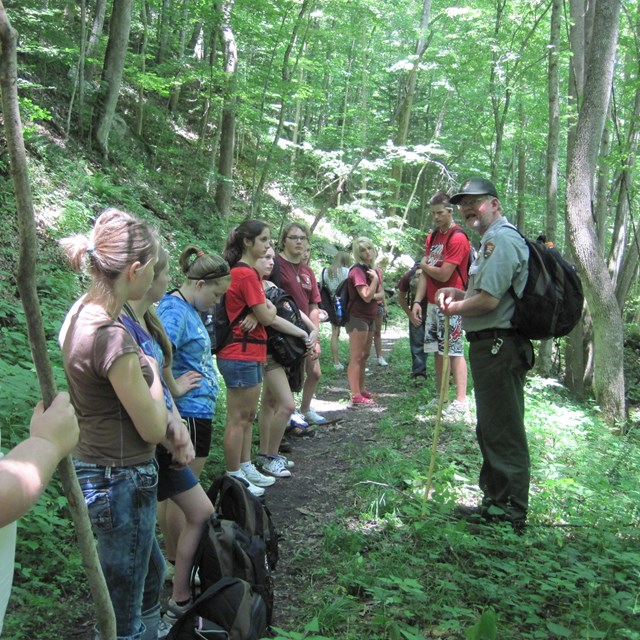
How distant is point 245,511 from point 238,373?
1.52m

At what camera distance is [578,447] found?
A: 6.36m

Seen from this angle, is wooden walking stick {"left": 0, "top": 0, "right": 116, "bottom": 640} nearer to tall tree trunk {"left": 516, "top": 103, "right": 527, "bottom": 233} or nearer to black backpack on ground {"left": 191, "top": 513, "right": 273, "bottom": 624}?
black backpack on ground {"left": 191, "top": 513, "right": 273, "bottom": 624}

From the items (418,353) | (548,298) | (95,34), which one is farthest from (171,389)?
(95,34)

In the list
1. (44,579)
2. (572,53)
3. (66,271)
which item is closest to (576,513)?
(44,579)

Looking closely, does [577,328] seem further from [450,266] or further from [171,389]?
[171,389]

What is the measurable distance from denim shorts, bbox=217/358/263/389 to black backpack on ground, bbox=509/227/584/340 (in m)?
2.00

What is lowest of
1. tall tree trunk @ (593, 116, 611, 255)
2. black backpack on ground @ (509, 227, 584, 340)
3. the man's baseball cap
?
black backpack on ground @ (509, 227, 584, 340)

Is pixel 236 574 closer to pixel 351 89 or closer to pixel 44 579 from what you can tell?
pixel 44 579

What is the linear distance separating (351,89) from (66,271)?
26209mm

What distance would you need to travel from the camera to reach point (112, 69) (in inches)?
492

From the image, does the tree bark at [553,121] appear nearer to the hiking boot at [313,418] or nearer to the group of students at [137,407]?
the hiking boot at [313,418]

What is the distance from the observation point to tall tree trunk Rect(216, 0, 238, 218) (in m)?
13.4

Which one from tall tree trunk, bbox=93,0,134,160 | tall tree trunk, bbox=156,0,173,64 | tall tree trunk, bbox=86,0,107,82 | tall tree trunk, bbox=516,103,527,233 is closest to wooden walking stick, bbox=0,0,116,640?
tall tree trunk, bbox=93,0,134,160

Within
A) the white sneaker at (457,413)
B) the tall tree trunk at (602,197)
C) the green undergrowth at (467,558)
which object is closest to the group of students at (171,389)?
the green undergrowth at (467,558)
